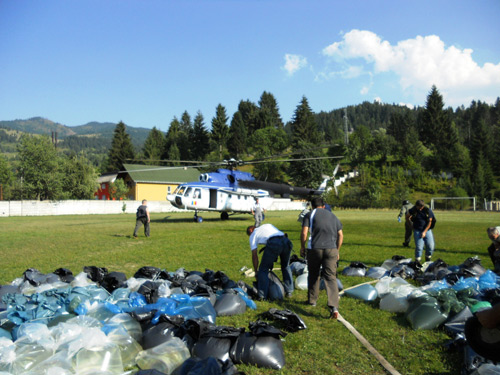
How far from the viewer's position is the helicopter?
2377cm

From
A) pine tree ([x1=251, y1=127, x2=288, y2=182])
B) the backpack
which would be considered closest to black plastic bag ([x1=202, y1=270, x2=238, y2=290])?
the backpack

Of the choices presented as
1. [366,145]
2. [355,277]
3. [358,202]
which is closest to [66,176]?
[358,202]

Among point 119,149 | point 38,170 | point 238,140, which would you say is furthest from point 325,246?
point 238,140

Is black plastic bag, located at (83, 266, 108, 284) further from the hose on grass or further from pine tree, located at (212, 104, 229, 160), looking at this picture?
pine tree, located at (212, 104, 229, 160)

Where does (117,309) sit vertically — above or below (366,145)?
below

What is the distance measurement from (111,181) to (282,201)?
2465cm

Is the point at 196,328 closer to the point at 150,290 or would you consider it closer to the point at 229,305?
the point at 229,305

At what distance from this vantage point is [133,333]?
452 cm

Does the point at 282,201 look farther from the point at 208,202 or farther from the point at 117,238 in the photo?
the point at 117,238

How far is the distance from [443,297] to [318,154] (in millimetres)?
65457

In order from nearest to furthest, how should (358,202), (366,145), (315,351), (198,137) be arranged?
(315,351) → (358,202) → (366,145) → (198,137)

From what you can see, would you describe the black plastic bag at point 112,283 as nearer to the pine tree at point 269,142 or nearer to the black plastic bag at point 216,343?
the black plastic bag at point 216,343

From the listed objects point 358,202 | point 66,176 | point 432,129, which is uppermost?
point 432,129

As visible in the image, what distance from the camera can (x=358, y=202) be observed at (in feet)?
187
